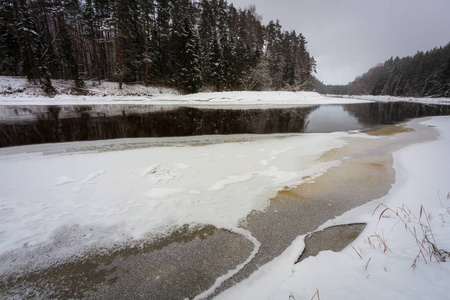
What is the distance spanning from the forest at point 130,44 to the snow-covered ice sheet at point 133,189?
78.4 feet

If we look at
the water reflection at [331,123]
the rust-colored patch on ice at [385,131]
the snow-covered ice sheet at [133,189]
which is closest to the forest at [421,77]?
the water reflection at [331,123]

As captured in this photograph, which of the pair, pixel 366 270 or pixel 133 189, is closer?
pixel 366 270

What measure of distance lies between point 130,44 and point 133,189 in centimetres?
2952

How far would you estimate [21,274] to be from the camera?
7.55ft

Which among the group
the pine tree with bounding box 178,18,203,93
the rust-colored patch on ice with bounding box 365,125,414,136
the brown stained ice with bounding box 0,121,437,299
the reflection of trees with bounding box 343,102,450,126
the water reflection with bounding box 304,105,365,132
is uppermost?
the pine tree with bounding box 178,18,203,93

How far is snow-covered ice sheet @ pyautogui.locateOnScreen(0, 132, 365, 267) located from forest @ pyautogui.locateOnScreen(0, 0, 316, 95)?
2390 centimetres

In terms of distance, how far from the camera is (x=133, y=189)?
420 cm

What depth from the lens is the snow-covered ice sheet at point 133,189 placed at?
10.3 feet

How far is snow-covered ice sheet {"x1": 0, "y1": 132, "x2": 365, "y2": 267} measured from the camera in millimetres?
3127

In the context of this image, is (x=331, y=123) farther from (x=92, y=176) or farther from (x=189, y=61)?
(x=189, y=61)

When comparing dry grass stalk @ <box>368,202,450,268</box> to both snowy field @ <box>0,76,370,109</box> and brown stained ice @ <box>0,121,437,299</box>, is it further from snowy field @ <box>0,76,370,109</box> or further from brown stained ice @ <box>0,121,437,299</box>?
snowy field @ <box>0,76,370,109</box>

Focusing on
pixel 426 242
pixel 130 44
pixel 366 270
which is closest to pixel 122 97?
pixel 130 44

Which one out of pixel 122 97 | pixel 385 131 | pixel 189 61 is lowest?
pixel 385 131

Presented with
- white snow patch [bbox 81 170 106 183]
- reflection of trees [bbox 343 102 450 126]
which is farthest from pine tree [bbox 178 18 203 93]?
white snow patch [bbox 81 170 106 183]
